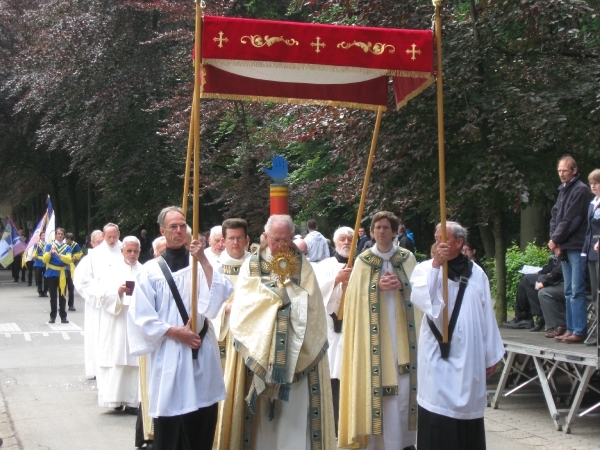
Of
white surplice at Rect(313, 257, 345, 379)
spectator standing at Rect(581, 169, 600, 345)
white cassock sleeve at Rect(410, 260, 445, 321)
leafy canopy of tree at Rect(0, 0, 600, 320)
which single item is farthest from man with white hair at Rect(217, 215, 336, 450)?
leafy canopy of tree at Rect(0, 0, 600, 320)

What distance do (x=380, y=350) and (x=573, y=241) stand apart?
2.93 meters

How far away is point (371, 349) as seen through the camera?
7152mm

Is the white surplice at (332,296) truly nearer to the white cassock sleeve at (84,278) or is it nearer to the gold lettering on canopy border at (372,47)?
the gold lettering on canopy border at (372,47)

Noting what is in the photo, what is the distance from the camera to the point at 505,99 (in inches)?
396

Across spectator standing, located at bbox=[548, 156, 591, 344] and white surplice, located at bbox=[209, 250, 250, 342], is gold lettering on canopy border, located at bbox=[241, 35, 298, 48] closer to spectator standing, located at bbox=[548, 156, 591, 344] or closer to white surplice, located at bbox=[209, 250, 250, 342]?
white surplice, located at bbox=[209, 250, 250, 342]

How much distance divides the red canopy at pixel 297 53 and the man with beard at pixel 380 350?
1.35 m

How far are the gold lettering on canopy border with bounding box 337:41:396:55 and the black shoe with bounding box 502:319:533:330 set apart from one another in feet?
17.8

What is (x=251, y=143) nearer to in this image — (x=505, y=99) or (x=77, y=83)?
(x=77, y=83)

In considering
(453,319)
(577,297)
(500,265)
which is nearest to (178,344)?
(453,319)

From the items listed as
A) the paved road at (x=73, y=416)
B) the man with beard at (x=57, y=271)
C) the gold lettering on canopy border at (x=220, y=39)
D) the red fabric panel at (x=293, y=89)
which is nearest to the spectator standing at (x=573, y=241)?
the paved road at (x=73, y=416)

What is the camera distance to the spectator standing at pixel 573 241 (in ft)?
29.1

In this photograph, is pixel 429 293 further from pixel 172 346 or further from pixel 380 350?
pixel 172 346

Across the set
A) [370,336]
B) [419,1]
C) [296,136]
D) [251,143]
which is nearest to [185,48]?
[251,143]

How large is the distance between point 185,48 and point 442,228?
18.6 m
